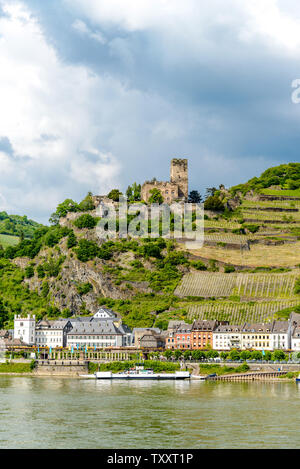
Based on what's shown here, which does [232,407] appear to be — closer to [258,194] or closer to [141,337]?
[141,337]

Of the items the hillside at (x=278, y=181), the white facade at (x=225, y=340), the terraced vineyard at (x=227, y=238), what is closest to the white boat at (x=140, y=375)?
the white facade at (x=225, y=340)

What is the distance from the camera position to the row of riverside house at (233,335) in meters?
92.5

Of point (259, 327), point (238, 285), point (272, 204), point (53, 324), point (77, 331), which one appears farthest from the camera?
point (272, 204)

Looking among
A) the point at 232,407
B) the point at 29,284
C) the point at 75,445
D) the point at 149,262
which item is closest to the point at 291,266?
the point at 149,262

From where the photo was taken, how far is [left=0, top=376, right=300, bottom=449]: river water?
41.0 meters

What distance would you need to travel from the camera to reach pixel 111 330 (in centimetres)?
9881

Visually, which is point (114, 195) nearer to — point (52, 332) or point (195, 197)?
point (195, 197)

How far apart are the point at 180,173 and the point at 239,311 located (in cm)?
4336

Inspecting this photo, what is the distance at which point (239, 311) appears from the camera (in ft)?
329

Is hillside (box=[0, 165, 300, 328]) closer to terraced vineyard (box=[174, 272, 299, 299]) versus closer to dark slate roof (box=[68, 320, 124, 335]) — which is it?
terraced vineyard (box=[174, 272, 299, 299])

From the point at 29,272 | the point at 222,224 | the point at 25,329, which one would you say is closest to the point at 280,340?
the point at 25,329

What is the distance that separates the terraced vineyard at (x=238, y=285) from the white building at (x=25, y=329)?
817 inches
